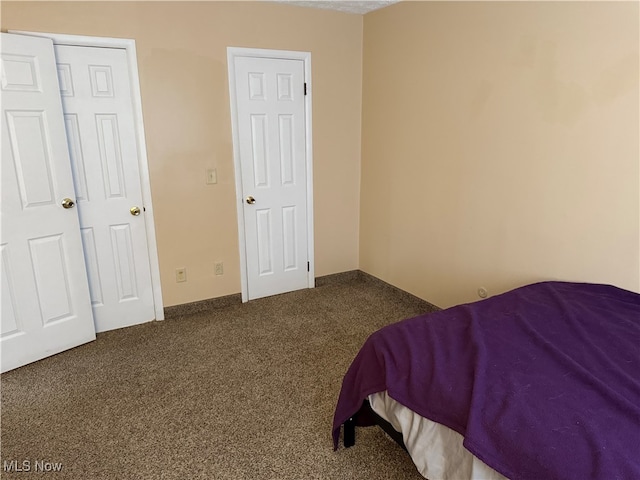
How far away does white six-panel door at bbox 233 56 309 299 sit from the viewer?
336 cm

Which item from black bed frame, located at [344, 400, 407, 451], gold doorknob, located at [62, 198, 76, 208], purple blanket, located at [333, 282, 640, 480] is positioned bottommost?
black bed frame, located at [344, 400, 407, 451]

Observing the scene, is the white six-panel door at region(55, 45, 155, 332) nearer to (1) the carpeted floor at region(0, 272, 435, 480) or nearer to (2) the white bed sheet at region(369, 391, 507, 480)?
(1) the carpeted floor at region(0, 272, 435, 480)

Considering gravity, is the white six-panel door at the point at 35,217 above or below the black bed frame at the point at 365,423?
above

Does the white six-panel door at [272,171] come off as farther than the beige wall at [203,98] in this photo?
Yes

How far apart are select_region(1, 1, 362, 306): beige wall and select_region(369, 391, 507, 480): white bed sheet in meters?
2.25

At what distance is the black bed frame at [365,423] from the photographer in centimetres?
167

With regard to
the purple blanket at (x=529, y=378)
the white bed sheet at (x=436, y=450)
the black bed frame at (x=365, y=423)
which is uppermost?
the purple blanket at (x=529, y=378)

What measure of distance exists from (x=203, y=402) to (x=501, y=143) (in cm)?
236

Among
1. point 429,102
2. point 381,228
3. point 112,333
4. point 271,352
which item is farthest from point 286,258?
point 429,102

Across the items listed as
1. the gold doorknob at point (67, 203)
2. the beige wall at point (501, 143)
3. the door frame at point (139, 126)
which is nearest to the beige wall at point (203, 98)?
the door frame at point (139, 126)

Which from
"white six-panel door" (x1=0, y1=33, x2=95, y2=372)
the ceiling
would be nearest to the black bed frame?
"white six-panel door" (x1=0, y1=33, x2=95, y2=372)

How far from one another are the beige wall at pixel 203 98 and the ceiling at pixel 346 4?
8 centimetres

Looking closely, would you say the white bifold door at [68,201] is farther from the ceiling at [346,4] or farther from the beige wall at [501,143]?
the beige wall at [501,143]

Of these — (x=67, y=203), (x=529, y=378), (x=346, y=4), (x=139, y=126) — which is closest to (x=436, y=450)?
(x=529, y=378)
